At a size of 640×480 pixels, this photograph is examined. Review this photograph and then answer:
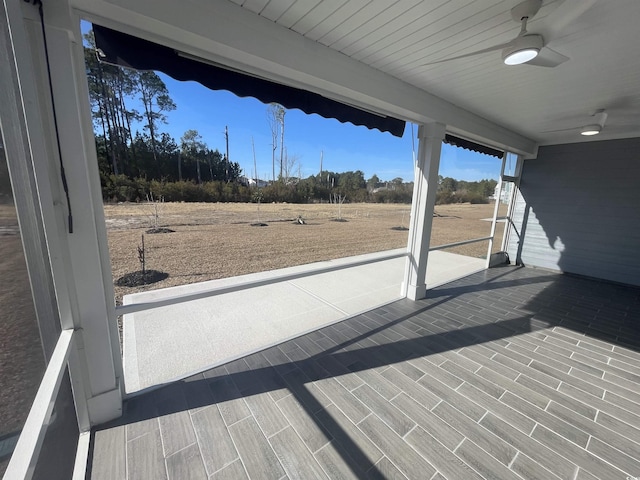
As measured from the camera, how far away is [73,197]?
4.17 feet

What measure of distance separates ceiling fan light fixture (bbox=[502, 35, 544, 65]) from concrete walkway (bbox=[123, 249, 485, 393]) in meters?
2.14

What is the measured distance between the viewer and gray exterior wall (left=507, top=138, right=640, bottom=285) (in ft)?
13.2

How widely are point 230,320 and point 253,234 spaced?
218cm

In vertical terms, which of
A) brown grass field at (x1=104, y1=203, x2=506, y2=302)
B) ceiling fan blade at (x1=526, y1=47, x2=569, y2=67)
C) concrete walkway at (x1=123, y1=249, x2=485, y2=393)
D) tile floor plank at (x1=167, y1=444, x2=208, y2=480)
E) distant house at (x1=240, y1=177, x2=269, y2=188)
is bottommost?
tile floor plank at (x1=167, y1=444, x2=208, y2=480)

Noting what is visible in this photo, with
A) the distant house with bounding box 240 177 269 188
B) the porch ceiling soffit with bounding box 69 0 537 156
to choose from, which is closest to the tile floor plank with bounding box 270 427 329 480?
the distant house with bounding box 240 177 269 188

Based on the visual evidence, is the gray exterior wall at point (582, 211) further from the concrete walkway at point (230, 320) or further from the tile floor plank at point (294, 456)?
the tile floor plank at point (294, 456)

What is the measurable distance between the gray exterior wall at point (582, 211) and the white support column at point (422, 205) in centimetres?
343

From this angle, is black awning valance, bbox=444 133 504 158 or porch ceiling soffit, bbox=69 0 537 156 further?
black awning valance, bbox=444 133 504 158

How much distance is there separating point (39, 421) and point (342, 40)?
8.19 ft

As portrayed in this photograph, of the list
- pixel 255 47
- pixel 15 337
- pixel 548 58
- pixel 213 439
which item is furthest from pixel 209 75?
pixel 213 439

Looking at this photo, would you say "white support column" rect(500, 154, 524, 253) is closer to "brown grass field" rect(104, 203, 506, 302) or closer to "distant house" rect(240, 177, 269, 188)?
"brown grass field" rect(104, 203, 506, 302)

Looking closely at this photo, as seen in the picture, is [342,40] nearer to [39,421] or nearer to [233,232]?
[39,421]

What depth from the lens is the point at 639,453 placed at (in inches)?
55.5

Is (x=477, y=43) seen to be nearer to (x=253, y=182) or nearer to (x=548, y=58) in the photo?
(x=548, y=58)
